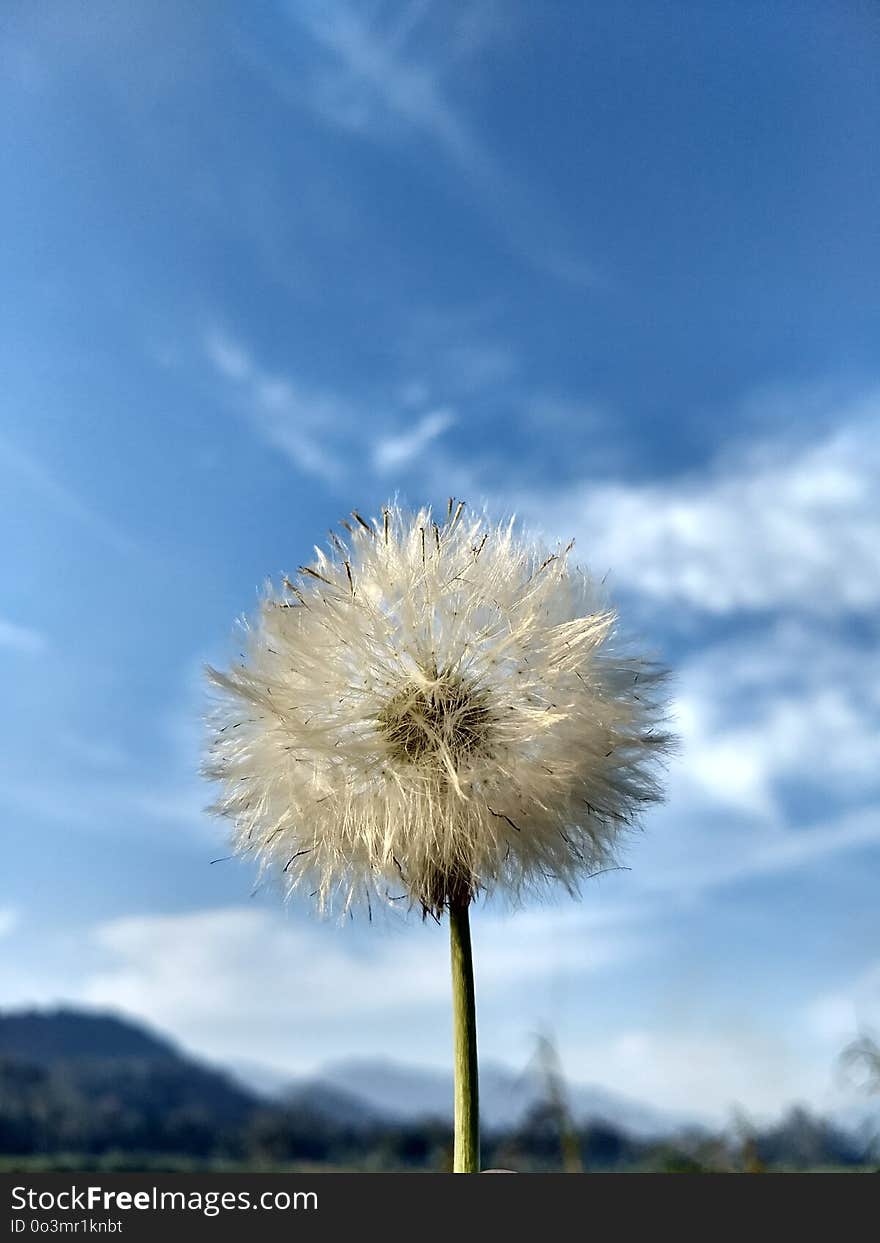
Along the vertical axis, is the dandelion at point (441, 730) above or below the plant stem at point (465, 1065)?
above

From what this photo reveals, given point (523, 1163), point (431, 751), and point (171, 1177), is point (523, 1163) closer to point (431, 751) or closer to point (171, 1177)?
point (171, 1177)

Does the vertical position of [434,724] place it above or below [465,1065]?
above

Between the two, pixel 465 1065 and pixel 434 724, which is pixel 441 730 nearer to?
pixel 434 724

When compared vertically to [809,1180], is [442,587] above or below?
above

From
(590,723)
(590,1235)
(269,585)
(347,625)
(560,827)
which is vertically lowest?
(590,1235)

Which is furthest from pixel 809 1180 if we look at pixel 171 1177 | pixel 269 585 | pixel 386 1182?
pixel 269 585

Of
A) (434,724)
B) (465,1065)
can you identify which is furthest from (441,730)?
(465,1065)
